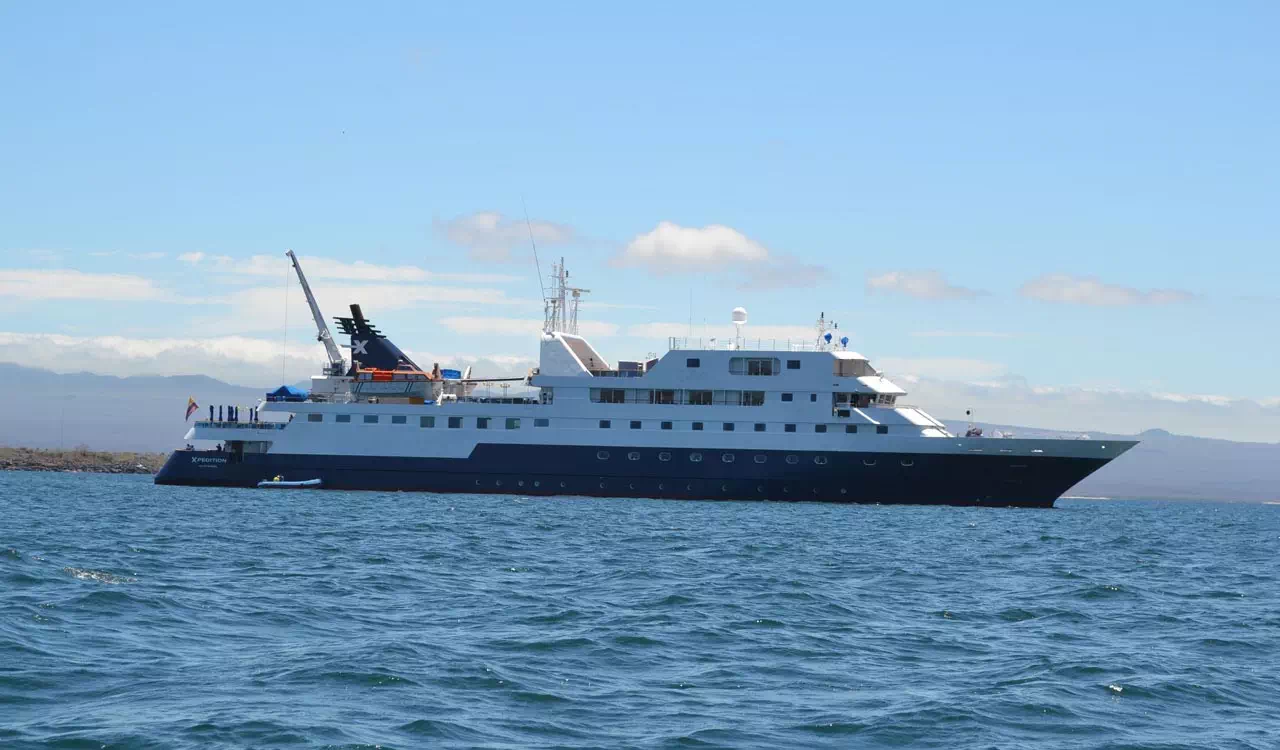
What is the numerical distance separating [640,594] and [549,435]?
31.1 meters

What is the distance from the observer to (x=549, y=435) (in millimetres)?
48250

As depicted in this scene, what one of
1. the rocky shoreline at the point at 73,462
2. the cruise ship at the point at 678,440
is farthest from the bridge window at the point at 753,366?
the rocky shoreline at the point at 73,462

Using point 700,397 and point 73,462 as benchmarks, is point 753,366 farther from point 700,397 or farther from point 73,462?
point 73,462

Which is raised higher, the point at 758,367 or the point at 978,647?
the point at 758,367

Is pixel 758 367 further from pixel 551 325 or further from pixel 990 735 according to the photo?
pixel 990 735

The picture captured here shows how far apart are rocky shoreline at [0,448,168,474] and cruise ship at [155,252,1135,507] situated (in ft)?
188

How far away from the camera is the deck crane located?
55062 millimetres

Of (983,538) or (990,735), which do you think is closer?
(990,735)

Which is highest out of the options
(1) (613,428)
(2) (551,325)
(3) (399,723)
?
(2) (551,325)

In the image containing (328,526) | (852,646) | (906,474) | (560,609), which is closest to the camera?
(852,646)

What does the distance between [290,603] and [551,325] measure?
36717 millimetres

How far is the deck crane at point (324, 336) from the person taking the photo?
181ft

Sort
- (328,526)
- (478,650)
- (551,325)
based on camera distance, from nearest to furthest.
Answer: (478,650) < (328,526) < (551,325)

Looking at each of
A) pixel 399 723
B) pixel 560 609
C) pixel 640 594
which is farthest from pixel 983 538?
pixel 399 723
